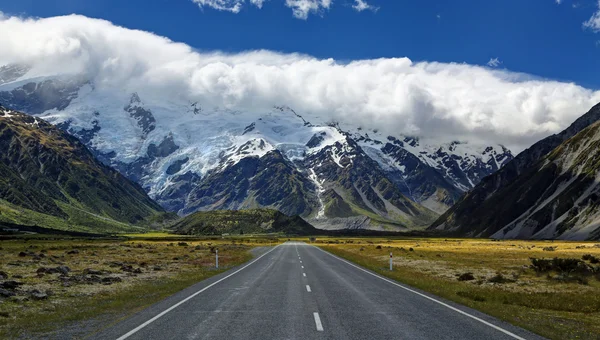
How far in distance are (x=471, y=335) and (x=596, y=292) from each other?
1867cm

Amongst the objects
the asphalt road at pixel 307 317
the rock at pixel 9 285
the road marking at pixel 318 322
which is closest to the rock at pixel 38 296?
the rock at pixel 9 285

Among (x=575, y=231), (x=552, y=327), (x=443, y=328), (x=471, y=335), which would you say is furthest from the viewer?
(x=575, y=231)

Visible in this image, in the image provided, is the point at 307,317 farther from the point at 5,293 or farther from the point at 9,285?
the point at 9,285

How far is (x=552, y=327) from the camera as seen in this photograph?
1698 cm

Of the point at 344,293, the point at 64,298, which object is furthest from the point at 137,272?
the point at 344,293

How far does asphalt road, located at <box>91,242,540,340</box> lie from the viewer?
14.6m

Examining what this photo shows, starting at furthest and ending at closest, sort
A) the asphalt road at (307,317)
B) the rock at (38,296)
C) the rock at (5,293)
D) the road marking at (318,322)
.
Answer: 1. the rock at (5,293)
2. the rock at (38,296)
3. the road marking at (318,322)
4. the asphalt road at (307,317)

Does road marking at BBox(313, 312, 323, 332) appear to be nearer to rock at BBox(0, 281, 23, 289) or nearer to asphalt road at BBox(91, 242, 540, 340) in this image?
asphalt road at BBox(91, 242, 540, 340)

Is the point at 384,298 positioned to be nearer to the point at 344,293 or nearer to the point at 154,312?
the point at 344,293

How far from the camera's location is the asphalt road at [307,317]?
14625 millimetres

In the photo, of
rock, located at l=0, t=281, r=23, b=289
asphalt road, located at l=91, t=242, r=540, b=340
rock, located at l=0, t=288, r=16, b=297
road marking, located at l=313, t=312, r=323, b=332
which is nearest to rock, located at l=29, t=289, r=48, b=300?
rock, located at l=0, t=288, r=16, b=297

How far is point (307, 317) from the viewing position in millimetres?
17359

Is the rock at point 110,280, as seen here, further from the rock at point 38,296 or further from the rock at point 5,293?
the rock at point 5,293

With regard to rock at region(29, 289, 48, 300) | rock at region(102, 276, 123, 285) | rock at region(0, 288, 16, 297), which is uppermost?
rock at region(0, 288, 16, 297)
